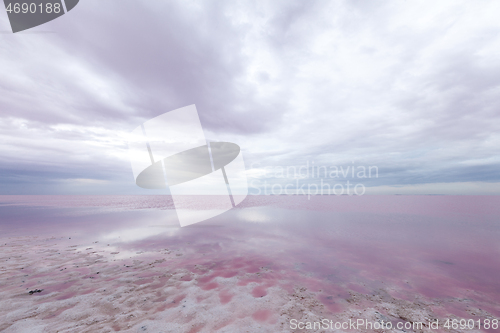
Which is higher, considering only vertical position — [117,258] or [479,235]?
[117,258]

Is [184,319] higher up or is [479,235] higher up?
[184,319]

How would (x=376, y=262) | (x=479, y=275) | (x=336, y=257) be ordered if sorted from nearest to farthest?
(x=479, y=275)
(x=376, y=262)
(x=336, y=257)

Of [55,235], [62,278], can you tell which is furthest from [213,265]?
[55,235]

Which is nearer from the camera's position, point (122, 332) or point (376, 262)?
point (122, 332)

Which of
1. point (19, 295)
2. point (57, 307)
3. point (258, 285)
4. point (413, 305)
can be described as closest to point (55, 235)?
point (19, 295)

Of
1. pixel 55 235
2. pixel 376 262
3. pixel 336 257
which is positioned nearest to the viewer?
pixel 376 262

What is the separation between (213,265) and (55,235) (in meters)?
16.6

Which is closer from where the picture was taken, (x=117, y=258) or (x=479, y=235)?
(x=117, y=258)

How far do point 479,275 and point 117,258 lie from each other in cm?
2027

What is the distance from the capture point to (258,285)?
8203 mm

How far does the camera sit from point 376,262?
1138 centimetres

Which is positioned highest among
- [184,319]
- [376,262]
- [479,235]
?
[184,319]

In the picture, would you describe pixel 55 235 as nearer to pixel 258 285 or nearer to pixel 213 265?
pixel 213 265

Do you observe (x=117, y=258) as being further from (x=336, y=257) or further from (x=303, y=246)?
(x=336, y=257)
